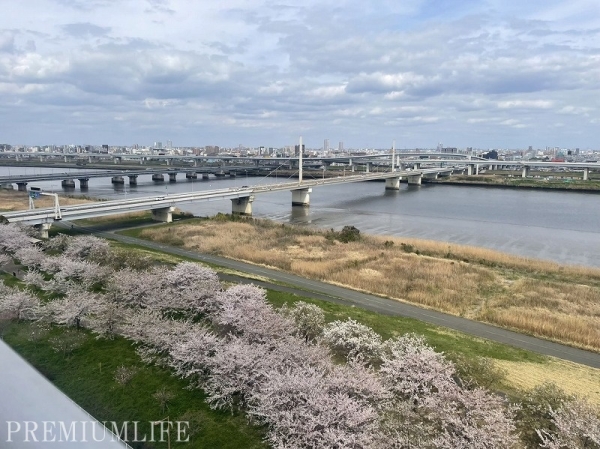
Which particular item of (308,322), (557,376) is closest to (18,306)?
(308,322)

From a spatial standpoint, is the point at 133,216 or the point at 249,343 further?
the point at 133,216

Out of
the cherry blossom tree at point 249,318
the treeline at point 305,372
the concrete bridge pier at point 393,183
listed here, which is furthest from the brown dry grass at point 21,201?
the concrete bridge pier at point 393,183

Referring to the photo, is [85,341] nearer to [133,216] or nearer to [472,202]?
[133,216]

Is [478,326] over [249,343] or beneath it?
beneath

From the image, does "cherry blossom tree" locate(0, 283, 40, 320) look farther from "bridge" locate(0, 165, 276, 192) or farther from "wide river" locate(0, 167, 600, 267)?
"bridge" locate(0, 165, 276, 192)

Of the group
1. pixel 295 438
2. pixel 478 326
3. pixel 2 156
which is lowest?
pixel 478 326

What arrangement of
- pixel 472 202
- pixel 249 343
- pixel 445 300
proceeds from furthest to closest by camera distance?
pixel 472 202 < pixel 445 300 < pixel 249 343

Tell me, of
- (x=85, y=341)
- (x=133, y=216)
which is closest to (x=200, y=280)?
(x=85, y=341)

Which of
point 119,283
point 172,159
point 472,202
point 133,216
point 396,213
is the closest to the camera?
point 119,283
